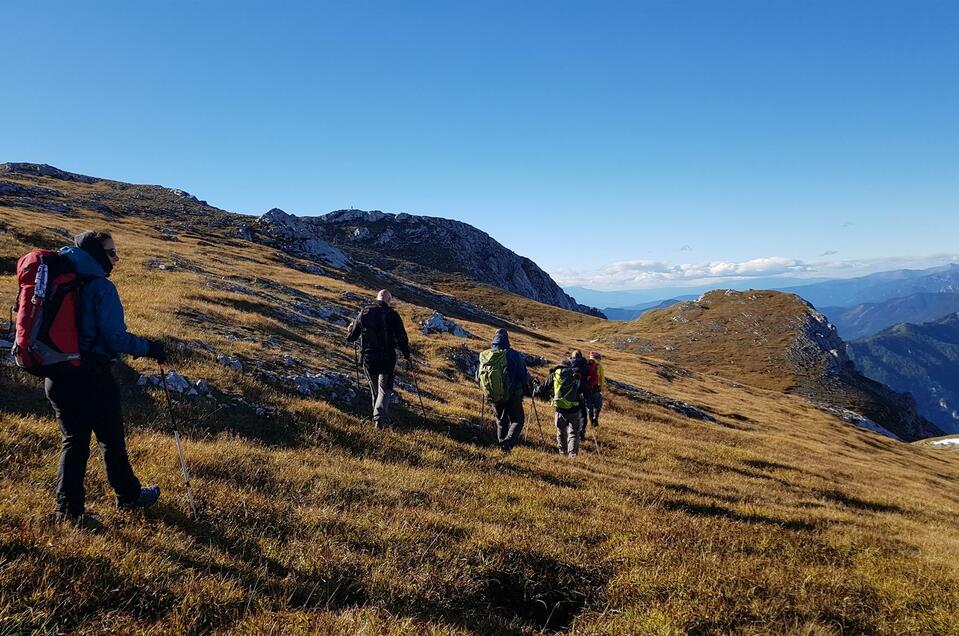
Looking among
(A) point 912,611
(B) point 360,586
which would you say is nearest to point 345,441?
(B) point 360,586

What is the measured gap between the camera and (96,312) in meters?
5.29

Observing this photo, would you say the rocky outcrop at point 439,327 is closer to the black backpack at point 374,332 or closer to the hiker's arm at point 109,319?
the black backpack at point 374,332

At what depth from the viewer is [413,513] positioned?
739cm

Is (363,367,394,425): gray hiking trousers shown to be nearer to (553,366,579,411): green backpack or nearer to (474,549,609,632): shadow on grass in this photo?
(553,366,579,411): green backpack

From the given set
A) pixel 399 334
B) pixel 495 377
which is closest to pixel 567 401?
pixel 495 377

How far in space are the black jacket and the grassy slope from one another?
71.6 inches

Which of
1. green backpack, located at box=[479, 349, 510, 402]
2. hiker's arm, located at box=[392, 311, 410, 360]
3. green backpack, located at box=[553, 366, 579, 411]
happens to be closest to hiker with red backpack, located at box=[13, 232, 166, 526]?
hiker's arm, located at box=[392, 311, 410, 360]

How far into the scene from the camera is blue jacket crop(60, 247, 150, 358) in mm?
5207

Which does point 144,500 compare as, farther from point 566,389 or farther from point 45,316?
point 566,389

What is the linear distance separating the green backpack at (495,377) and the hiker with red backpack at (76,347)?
345 inches

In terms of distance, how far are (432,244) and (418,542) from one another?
457 feet

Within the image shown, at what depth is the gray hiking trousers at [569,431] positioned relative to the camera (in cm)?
1443

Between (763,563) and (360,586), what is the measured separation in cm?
607

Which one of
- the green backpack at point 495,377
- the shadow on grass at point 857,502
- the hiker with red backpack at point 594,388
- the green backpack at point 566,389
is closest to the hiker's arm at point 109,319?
the green backpack at point 495,377
